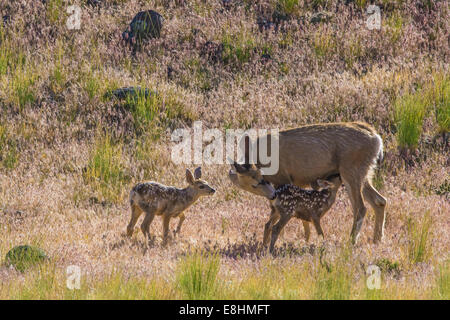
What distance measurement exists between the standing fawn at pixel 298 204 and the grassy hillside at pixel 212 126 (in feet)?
1.09

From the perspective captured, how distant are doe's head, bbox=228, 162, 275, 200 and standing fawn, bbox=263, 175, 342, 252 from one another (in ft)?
0.41

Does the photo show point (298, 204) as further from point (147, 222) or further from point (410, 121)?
point (410, 121)

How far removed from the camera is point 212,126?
595 inches

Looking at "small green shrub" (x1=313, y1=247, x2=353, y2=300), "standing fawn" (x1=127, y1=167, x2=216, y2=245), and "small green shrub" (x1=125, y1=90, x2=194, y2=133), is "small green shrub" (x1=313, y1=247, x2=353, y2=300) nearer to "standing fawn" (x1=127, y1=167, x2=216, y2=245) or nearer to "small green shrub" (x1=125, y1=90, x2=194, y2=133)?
"standing fawn" (x1=127, y1=167, x2=216, y2=245)

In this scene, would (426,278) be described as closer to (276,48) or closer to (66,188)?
(66,188)

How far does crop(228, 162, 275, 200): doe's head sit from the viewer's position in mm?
9836

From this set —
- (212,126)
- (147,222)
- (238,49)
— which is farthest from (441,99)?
(147,222)

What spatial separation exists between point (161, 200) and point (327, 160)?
7.85ft

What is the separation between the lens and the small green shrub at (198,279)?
6832mm

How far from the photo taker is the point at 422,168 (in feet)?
42.6

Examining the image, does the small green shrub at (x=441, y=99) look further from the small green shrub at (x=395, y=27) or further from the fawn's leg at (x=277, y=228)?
the fawn's leg at (x=277, y=228)

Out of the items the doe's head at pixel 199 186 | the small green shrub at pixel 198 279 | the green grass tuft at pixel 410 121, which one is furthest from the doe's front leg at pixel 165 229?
the green grass tuft at pixel 410 121

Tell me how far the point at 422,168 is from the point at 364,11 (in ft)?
24.0

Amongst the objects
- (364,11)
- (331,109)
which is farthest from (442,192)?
(364,11)
